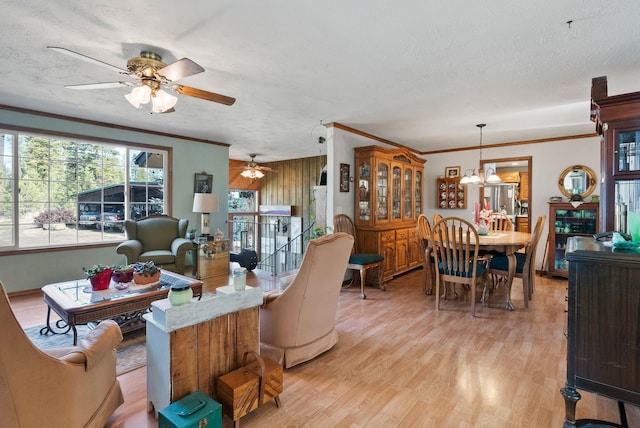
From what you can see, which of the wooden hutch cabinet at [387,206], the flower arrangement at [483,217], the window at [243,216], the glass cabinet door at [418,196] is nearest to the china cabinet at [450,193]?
the glass cabinet door at [418,196]

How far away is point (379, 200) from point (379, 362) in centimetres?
293

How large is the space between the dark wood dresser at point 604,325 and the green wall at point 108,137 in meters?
5.52

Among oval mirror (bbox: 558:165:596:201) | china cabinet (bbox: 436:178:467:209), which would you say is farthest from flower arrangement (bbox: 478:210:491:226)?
china cabinet (bbox: 436:178:467:209)

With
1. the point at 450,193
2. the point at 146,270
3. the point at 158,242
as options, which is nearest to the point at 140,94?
the point at 146,270

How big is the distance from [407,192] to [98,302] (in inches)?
188

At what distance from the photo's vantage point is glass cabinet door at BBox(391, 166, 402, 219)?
205 inches

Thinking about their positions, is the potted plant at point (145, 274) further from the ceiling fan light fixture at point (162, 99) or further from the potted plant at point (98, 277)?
the ceiling fan light fixture at point (162, 99)

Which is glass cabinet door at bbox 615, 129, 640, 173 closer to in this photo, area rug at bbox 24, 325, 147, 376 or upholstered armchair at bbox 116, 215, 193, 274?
area rug at bbox 24, 325, 147, 376

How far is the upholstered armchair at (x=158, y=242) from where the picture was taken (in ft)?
13.9

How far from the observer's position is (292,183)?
8281 millimetres

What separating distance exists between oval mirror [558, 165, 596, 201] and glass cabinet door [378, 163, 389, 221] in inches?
115

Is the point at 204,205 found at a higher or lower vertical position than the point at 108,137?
lower

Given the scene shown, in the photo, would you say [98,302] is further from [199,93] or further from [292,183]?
[292,183]

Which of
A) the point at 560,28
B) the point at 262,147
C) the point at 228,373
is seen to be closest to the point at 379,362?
the point at 228,373
